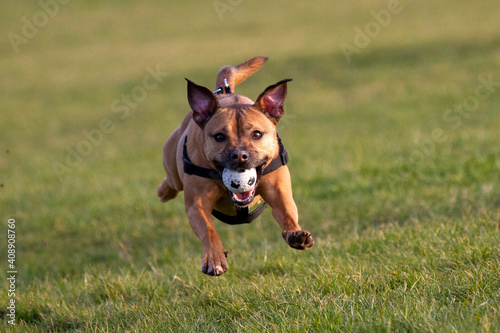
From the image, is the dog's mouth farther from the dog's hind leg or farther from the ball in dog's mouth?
the dog's hind leg

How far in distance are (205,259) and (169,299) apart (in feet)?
3.61

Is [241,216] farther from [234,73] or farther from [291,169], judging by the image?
[291,169]

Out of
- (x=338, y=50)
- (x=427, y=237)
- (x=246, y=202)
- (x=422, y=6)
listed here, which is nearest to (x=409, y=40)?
(x=338, y=50)

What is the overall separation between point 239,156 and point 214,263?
69 cm

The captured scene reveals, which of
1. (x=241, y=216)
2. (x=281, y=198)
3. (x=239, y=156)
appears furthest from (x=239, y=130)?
(x=241, y=216)

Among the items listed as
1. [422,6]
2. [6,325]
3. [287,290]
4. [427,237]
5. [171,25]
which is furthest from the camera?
[171,25]

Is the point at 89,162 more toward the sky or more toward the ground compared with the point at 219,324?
more toward the sky

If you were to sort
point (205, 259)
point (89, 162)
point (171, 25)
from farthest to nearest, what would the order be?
point (171, 25)
point (89, 162)
point (205, 259)

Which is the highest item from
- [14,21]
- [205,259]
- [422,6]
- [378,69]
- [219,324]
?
[14,21]

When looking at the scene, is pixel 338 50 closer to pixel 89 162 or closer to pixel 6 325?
pixel 89 162

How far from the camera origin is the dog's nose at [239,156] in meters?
3.93

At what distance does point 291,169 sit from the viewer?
11.8 metres

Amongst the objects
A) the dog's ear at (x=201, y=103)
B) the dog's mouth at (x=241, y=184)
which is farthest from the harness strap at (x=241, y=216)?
the dog's ear at (x=201, y=103)

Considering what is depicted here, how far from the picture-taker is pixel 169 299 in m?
5.00
